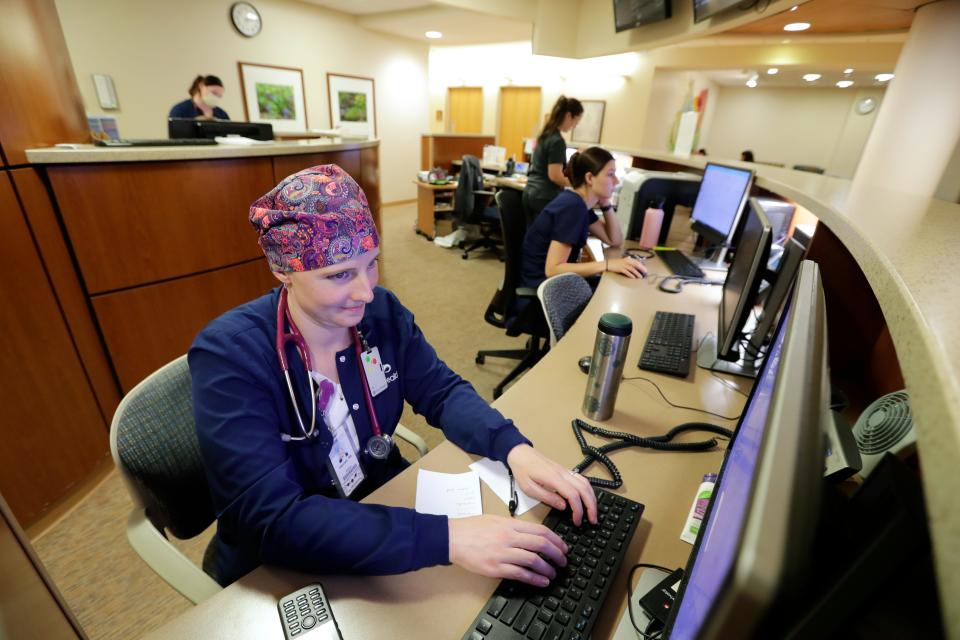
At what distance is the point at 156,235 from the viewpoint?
2.00 metres

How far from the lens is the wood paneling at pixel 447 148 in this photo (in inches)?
234

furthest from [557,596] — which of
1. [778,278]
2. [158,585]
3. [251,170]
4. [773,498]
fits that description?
[251,170]

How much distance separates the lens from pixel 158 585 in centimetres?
153

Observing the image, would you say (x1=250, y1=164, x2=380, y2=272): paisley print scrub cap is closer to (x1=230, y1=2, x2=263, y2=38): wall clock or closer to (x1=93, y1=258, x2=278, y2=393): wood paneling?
(x1=93, y1=258, x2=278, y2=393): wood paneling

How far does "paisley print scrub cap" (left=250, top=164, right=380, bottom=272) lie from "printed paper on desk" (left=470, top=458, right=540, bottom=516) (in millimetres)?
540

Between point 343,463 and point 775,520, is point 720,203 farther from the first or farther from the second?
point 775,520

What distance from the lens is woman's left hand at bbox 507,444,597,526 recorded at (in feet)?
2.72

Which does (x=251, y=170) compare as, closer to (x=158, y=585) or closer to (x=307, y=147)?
(x=307, y=147)

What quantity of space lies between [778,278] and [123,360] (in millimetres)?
2613

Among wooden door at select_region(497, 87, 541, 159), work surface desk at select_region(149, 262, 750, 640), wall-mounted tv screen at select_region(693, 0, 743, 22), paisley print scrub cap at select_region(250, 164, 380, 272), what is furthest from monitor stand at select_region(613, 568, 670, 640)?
wooden door at select_region(497, 87, 541, 159)

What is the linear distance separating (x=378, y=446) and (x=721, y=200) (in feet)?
7.28

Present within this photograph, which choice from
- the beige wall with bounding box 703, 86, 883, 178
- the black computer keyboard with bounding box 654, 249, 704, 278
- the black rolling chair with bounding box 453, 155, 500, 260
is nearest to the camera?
the black computer keyboard with bounding box 654, 249, 704, 278

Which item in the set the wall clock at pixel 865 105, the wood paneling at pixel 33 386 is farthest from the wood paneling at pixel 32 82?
the wall clock at pixel 865 105

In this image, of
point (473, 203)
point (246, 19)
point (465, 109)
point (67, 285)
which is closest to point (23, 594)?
point (67, 285)
